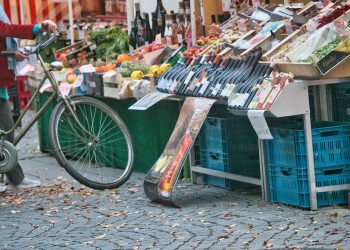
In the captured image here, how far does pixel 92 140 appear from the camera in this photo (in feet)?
28.7

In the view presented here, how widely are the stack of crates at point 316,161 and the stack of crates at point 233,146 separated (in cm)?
73

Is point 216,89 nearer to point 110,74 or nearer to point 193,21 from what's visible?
point 193,21

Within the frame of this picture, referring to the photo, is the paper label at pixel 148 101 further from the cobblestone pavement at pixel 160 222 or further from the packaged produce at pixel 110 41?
the packaged produce at pixel 110 41

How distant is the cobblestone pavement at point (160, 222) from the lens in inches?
266

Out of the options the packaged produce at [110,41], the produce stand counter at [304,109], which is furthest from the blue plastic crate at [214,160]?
the packaged produce at [110,41]

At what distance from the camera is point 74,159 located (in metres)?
9.52

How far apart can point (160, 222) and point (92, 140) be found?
1480mm

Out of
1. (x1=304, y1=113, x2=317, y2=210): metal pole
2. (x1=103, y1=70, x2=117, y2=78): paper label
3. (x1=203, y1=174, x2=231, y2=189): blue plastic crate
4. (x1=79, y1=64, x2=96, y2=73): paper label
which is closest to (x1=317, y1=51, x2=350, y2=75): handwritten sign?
(x1=304, y1=113, x2=317, y2=210): metal pole

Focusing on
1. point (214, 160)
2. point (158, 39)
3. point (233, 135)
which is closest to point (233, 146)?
point (233, 135)

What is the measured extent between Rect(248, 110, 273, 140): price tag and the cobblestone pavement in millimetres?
588

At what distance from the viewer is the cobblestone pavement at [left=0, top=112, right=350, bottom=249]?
675 cm

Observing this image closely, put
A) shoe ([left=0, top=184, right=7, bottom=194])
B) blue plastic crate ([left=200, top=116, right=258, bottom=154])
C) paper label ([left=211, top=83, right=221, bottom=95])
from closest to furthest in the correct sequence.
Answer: paper label ([left=211, top=83, right=221, bottom=95])
blue plastic crate ([left=200, top=116, right=258, bottom=154])
shoe ([left=0, top=184, right=7, bottom=194])

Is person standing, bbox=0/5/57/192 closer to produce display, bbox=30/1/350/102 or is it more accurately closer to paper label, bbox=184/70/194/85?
produce display, bbox=30/1/350/102

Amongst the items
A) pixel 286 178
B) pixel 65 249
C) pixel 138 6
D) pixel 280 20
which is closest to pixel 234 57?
pixel 280 20
